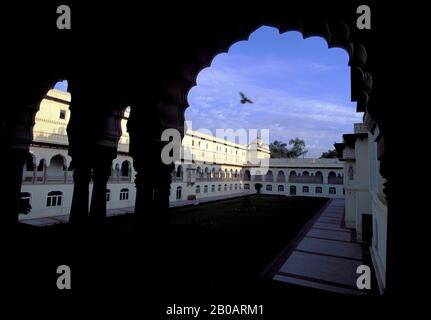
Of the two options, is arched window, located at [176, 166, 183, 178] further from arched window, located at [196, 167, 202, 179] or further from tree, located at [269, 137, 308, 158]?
tree, located at [269, 137, 308, 158]

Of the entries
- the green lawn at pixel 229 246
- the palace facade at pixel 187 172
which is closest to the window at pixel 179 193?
the palace facade at pixel 187 172

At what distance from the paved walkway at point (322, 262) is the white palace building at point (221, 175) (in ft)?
2.81

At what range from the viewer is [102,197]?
4602 millimetres

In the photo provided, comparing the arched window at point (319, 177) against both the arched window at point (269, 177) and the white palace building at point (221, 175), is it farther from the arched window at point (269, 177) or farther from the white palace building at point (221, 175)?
the arched window at point (269, 177)

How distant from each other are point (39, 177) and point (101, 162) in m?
16.1

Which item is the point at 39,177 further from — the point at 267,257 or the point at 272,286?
the point at 272,286

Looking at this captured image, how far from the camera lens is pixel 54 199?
1772cm

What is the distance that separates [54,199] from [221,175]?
2457 centimetres

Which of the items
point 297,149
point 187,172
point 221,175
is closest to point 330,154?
point 297,149

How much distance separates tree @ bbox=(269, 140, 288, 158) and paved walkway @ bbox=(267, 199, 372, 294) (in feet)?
164

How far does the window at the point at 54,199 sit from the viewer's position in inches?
685

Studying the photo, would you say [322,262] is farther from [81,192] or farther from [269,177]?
[269,177]
